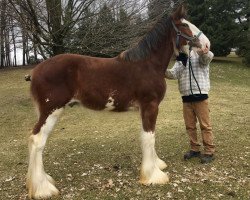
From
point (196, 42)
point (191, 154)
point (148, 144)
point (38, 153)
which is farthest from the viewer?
point (191, 154)

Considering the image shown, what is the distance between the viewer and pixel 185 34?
5715 millimetres

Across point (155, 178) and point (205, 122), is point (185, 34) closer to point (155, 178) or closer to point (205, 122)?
point (205, 122)

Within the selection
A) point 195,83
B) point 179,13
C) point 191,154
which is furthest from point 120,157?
point 179,13

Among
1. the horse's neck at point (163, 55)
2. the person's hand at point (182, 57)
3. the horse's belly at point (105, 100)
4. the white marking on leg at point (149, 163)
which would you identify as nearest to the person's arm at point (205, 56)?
the person's hand at point (182, 57)

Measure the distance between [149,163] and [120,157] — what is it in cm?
150

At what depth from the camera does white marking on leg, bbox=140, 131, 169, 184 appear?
5.61m

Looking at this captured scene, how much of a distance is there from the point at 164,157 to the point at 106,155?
112cm

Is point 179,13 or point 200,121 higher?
point 179,13

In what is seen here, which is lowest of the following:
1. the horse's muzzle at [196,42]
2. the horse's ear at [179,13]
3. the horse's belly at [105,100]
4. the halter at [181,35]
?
the horse's belly at [105,100]

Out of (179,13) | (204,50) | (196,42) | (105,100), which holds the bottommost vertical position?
(105,100)

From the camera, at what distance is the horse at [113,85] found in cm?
527

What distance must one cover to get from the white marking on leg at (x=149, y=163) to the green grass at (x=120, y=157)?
13cm

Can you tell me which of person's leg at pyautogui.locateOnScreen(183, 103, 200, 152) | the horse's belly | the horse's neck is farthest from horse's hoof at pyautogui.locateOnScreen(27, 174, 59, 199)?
person's leg at pyautogui.locateOnScreen(183, 103, 200, 152)

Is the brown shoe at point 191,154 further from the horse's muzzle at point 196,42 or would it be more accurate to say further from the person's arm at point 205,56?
the horse's muzzle at point 196,42
